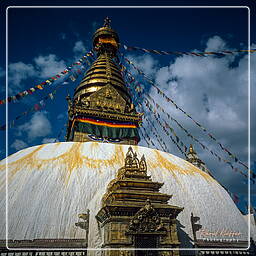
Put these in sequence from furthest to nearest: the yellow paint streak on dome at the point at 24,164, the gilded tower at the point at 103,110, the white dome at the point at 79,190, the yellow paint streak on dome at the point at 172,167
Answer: the gilded tower at the point at 103,110 < the yellow paint streak on dome at the point at 172,167 < the yellow paint streak on dome at the point at 24,164 < the white dome at the point at 79,190

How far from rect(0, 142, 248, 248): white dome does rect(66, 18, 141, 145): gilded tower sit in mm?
4669

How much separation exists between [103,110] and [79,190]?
8.23 m

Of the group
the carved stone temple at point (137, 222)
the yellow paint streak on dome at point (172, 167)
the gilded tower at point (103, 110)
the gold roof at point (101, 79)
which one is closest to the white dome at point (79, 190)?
the yellow paint streak on dome at point (172, 167)

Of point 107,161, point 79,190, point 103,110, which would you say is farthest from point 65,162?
point 103,110

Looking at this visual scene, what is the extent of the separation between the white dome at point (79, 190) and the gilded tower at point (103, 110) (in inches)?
184

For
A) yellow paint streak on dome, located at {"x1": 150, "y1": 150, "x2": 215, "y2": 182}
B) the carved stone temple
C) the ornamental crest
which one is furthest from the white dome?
the ornamental crest

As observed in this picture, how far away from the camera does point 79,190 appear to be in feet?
21.9

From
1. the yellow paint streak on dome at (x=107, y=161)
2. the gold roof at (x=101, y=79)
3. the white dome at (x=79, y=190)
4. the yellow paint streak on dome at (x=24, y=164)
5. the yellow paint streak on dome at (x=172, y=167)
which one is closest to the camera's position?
the white dome at (x=79, y=190)

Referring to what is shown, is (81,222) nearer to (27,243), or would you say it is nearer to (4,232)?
(27,243)

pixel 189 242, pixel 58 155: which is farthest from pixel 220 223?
pixel 58 155

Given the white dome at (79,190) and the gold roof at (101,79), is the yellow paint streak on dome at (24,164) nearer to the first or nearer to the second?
the white dome at (79,190)

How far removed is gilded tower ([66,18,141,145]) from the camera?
44.6ft

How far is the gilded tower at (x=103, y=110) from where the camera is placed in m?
13.6

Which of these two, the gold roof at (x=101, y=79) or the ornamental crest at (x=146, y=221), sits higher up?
the gold roof at (x=101, y=79)
